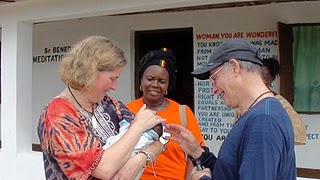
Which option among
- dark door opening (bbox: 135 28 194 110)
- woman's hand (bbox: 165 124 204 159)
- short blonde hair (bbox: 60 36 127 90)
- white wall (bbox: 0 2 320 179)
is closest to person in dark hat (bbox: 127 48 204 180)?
woman's hand (bbox: 165 124 204 159)

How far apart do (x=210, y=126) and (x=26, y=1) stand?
8.43 ft

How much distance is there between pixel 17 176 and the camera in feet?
20.4

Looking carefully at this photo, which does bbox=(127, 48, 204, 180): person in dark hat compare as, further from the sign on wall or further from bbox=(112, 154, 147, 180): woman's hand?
the sign on wall

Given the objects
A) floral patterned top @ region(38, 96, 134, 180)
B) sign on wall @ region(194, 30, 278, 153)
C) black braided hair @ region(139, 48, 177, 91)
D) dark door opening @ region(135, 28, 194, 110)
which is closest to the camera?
floral patterned top @ region(38, 96, 134, 180)

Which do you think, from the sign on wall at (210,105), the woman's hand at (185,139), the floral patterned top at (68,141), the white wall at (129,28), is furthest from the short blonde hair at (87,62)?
the sign on wall at (210,105)

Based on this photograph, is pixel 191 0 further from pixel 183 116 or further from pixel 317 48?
pixel 317 48

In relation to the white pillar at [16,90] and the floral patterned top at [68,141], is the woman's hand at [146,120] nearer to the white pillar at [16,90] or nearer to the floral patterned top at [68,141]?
the floral patterned top at [68,141]

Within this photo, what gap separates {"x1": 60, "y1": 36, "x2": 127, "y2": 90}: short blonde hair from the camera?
2.39 meters

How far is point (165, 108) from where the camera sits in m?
3.54

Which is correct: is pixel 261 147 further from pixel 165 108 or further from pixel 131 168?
pixel 165 108

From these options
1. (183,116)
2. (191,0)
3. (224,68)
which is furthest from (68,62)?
(191,0)

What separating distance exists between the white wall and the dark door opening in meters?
0.09

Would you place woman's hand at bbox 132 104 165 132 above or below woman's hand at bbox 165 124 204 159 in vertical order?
above

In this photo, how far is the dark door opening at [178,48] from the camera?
718cm
